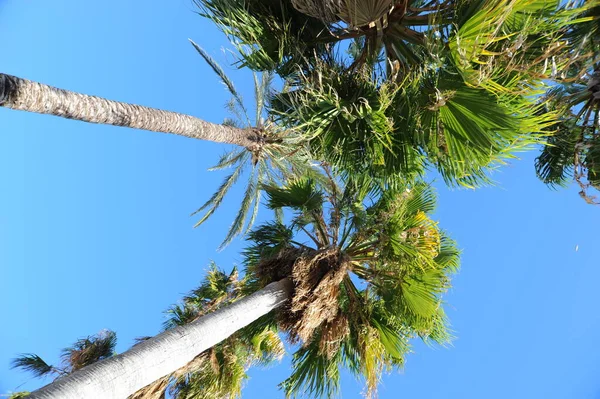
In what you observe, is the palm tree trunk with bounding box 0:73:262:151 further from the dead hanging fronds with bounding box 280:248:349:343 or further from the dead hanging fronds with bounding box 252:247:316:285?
the dead hanging fronds with bounding box 280:248:349:343

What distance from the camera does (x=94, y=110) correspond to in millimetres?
4398

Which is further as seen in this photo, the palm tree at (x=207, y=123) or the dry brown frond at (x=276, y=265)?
the dry brown frond at (x=276, y=265)

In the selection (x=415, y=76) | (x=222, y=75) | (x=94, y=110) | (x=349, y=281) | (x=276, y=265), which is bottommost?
(x=349, y=281)

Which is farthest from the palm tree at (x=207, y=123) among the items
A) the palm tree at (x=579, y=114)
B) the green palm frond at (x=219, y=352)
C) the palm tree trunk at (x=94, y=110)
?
the palm tree at (x=579, y=114)

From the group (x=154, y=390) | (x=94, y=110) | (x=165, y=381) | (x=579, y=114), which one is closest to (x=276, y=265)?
(x=165, y=381)

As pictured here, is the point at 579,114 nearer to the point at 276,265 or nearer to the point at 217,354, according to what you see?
the point at 276,265

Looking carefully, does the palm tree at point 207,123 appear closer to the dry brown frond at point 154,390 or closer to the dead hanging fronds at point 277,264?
the dead hanging fronds at point 277,264

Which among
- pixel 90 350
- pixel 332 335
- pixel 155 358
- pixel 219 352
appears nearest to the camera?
pixel 155 358

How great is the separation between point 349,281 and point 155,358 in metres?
3.11

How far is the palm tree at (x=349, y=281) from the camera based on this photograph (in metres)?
5.45

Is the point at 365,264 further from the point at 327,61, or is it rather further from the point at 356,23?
the point at 356,23

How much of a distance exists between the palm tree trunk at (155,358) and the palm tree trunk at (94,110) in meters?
2.33

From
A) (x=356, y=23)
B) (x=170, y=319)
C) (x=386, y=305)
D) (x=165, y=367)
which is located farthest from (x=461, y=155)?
(x=170, y=319)

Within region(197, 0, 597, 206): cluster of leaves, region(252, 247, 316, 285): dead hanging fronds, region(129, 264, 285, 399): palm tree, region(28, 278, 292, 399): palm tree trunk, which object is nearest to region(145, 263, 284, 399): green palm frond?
region(129, 264, 285, 399): palm tree
